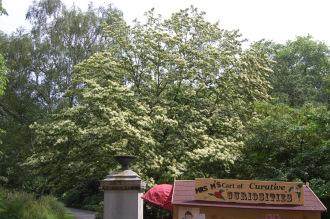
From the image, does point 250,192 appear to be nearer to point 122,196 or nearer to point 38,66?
point 122,196

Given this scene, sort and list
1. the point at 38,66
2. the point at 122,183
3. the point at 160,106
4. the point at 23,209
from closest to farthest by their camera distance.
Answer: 1. the point at 122,183
2. the point at 23,209
3. the point at 160,106
4. the point at 38,66

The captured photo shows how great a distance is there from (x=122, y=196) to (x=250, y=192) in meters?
4.61

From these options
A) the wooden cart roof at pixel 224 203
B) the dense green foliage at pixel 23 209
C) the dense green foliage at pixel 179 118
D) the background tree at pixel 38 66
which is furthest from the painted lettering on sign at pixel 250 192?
the background tree at pixel 38 66

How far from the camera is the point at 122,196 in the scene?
807 centimetres

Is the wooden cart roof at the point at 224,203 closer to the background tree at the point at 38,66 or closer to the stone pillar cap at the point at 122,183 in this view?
the stone pillar cap at the point at 122,183

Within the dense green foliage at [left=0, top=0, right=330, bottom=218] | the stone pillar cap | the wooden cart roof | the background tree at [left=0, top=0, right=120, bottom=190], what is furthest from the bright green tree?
the background tree at [left=0, top=0, right=120, bottom=190]

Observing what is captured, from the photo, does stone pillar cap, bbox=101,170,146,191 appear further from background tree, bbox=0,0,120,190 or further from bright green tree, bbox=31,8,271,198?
background tree, bbox=0,0,120,190

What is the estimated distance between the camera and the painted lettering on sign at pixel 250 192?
1173cm

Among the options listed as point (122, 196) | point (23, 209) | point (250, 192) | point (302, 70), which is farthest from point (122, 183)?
point (302, 70)

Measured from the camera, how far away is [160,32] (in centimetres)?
2256

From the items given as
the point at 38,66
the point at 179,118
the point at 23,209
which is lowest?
the point at 23,209

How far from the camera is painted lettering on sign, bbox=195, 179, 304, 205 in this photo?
1173cm

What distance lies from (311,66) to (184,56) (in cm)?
2939

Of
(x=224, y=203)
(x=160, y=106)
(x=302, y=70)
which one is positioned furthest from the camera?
(x=302, y=70)
